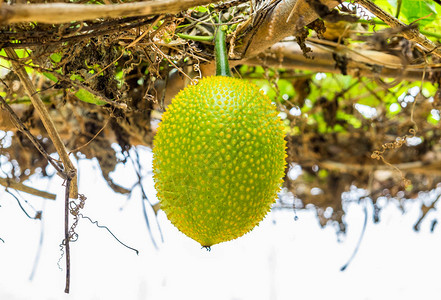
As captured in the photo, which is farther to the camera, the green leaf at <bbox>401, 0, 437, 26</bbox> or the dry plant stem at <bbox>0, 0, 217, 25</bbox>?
the green leaf at <bbox>401, 0, 437, 26</bbox>

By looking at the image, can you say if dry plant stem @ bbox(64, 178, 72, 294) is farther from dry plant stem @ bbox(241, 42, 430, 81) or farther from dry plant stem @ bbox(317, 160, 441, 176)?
dry plant stem @ bbox(317, 160, 441, 176)

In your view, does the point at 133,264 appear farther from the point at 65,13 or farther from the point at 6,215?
the point at 65,13

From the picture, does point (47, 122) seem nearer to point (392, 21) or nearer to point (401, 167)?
point (392, 21)

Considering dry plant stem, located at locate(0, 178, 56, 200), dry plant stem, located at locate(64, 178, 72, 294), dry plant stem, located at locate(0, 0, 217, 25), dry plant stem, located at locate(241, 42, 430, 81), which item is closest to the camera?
dry plant stem, located at locate(0, 0, 217, 25)

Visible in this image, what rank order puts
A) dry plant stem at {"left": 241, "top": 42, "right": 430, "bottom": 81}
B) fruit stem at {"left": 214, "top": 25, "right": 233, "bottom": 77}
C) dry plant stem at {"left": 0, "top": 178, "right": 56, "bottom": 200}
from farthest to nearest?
1. dry plant stem at {"left": 241, "top": 42, "right": 430, "bottom": 81}
2. dry plant stem at {"left": 0, "top": 178, "right": 56, "bottom": 200}
3. fruit stem at {"left": 214, "top": 25, "right": 233, "bottom": 77}

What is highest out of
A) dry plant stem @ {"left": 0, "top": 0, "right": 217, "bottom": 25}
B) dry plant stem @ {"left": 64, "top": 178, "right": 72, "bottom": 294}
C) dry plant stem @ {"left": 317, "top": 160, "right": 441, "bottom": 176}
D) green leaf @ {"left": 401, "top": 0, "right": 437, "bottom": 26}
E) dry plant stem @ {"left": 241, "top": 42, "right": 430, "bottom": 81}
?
green leaf @ {"left": 401, "top": 0, "right": 437, "bottom": 26}

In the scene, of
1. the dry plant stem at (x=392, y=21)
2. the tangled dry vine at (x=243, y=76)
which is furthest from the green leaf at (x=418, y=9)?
the dry plant stem at (x=392, y=21)

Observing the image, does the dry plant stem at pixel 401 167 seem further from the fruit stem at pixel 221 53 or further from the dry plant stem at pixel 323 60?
the fruit stem at pixel 221 53

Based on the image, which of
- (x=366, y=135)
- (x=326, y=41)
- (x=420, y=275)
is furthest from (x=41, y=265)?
(x=420, y=275)

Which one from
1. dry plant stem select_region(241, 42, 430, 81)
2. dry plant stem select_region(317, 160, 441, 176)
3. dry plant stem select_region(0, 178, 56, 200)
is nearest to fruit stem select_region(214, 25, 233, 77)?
dry plant stem select_region(241, 42, 430, 81)
